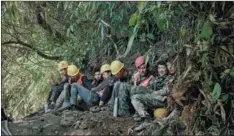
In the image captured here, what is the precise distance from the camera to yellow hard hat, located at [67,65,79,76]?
126 inches

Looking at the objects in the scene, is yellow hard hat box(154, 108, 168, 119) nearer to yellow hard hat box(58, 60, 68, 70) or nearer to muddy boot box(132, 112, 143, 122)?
muddy boot box(132, 112, 143, 122)

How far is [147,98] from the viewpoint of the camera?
285 cm

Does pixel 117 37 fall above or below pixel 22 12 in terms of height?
below

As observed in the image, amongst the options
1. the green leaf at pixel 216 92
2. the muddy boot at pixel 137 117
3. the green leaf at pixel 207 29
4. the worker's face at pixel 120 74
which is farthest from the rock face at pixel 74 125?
the green leaf at pixel 207 29

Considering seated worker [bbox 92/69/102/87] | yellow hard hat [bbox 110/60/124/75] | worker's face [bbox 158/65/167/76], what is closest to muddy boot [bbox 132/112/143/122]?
worker's face [bbox 158/65/167/76]

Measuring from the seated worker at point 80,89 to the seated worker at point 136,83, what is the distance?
0.20 metres

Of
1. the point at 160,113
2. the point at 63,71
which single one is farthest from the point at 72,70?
the point at 160,113

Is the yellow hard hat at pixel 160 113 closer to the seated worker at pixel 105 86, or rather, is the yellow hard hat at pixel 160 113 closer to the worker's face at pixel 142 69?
the worker's face at pixel 142 69

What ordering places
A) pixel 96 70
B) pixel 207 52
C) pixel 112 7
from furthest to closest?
pixel 96 70 < pixel 112 7 < pixel 207 52

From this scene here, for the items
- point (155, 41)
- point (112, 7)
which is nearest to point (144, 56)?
point (155, 41)

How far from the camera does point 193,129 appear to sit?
2.56 metres

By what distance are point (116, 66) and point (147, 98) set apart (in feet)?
1.20

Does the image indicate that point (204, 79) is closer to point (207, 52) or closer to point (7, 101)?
point (207, 52)

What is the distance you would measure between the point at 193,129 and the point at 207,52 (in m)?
0.38
